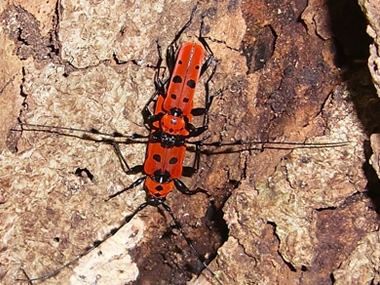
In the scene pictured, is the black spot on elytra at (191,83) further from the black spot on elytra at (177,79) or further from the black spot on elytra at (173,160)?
the black spot on elytra at (173,160)

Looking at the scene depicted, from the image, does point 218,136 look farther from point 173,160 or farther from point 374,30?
point 374,30

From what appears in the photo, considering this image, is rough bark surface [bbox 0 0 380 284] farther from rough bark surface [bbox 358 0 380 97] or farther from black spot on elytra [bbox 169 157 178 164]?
rough bark surface [bbox 358 0 380 97]

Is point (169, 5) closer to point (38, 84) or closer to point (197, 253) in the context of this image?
point (38, 84)

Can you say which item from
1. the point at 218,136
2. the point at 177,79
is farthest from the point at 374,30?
the point at 177,79

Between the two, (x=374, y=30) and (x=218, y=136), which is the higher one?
(x=374, y=30)

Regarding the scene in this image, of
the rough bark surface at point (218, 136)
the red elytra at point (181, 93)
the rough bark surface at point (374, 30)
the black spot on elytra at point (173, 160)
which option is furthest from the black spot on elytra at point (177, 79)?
the rough bark surface at point (374, 30)

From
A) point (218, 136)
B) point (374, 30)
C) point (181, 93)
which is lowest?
point (218, 136)

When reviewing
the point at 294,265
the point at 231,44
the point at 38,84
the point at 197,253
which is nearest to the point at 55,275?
the point at 197,253

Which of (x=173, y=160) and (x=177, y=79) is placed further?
(x=173, y=160)

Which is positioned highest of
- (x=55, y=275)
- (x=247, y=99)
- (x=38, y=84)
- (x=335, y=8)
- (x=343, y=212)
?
(x=335, y=8)
